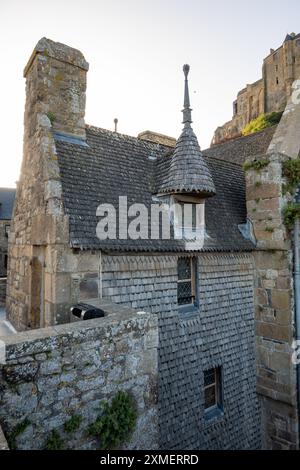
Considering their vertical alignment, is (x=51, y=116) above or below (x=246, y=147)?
below

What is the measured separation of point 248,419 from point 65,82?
10.4m

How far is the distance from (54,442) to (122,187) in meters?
5.42

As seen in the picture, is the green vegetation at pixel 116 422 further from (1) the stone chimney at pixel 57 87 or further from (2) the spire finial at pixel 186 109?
(2) the spire finial at pixel 186 109

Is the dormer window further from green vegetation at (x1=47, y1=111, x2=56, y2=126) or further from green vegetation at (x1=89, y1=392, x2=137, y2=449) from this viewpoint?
green vegetation at (x1=89, y1=392, x2=137, y2=449)

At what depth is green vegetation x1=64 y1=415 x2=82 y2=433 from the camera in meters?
3.31

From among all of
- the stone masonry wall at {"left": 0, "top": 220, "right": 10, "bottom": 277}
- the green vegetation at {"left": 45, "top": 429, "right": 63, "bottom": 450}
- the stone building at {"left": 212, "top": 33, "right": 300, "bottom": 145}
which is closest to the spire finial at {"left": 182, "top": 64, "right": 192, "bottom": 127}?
the green vegetation at {"left": 45, "top": 429, "right": 63, "bottom": 450}

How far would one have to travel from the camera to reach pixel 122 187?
24.2 feet

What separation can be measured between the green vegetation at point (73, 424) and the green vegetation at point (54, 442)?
0.36 feet

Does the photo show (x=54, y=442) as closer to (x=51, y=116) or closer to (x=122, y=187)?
(x=122, y=187)

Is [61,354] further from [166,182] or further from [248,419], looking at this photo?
[248,419]

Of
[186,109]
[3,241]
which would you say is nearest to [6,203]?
[3,241]

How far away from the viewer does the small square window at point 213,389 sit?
786 centimetres

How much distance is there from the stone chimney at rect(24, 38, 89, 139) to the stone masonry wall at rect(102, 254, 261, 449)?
383 cm

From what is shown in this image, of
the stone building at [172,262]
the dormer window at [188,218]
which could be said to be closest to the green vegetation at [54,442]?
the stone building at [172,262]
